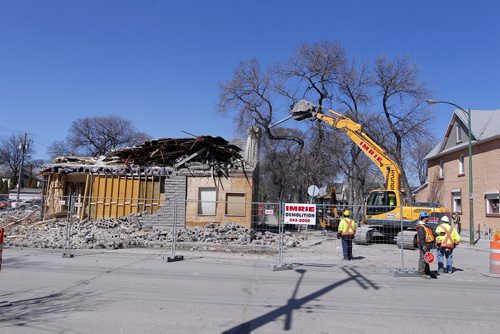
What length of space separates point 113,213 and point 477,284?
1641 cm

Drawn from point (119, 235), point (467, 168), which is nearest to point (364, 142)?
point (119, 235)

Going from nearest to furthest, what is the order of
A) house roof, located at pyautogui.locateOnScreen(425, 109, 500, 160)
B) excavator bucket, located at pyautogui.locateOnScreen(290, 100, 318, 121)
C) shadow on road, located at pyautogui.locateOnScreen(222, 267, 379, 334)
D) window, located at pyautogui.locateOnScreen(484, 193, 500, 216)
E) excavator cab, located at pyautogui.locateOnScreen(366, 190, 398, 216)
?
shadow on road, located at pyautogui.locateOnScreen(222, 267, 379, 334) < excavator cab, located at pyautogui.locateOnScreen(366, 190, 398, 216) < excavator bucket, located at pyautogui.locateOnScreen(290, 100, 318, 121) < window, located at pyautogui.locateOnScreen(484, 193, 500, 216) < house roof, located at pyautogui.locateOnScreen(425, 109, 500, 160)

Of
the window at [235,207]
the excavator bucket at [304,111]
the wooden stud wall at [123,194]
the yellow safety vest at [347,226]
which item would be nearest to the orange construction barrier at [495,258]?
the yellow safety vest at [347,226]

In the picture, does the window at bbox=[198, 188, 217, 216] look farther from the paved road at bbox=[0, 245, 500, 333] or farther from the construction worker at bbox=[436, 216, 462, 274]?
the construction worker at bbox=[436, 216, 462, 274]

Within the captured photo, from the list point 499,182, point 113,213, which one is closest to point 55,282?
point 113,213

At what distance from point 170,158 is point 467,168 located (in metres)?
21.6

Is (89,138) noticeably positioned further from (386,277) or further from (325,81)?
(386,277)

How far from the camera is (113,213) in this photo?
2127 centimetres

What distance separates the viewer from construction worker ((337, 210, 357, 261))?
45.0ft

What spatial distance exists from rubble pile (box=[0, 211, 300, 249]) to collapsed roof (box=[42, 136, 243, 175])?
105 inches

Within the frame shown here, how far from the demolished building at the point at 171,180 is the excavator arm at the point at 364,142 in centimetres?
424

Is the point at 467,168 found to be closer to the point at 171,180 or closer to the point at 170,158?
the point at 170,158

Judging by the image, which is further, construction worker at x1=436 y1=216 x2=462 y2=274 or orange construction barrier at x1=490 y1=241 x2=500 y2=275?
construction worker at x1=436 y1=216 x2=462 y2=274

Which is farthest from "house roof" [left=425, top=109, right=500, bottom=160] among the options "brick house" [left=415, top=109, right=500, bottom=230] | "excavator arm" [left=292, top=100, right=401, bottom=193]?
"excavator arm" [left=292, top=100, right=401, bottom=193]
